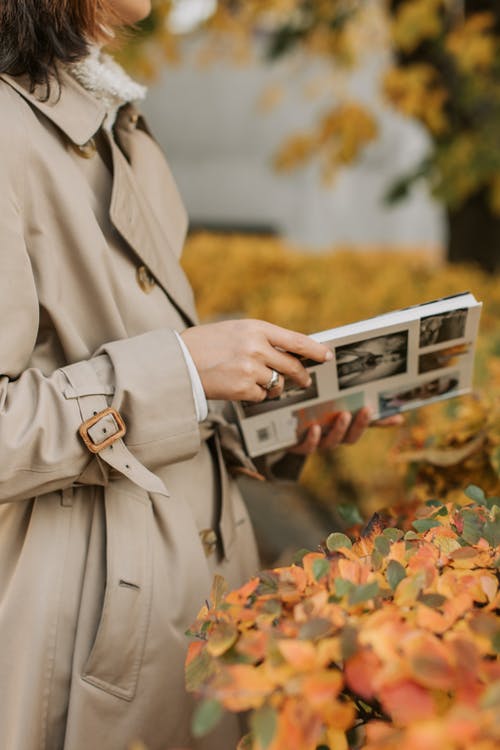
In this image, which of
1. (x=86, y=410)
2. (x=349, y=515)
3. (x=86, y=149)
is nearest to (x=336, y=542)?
(x=86, y=410)

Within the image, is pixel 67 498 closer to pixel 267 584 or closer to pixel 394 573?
pixel 267 584

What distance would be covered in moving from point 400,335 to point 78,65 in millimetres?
729

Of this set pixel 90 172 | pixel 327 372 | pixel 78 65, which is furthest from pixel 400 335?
pixel 78 65

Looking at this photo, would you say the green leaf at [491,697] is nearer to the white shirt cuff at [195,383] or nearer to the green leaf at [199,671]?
the green leaf at [199,671]

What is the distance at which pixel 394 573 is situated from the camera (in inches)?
38.6

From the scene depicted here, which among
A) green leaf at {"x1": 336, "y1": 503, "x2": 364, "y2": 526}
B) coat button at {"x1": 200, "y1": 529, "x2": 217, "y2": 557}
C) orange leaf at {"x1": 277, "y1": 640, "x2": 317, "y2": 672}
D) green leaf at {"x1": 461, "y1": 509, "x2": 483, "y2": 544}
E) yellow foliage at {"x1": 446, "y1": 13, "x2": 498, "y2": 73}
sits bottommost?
green leaf at {"x1": 336, "y1": 503, "x2": 364, "y2": 526}

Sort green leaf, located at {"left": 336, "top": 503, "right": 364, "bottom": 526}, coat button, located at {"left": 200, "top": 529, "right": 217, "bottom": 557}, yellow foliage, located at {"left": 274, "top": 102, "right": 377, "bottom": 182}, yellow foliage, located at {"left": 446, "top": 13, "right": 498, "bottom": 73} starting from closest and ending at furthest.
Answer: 1. coat button, located at {"left": 200, "top": 529, "right": 217, "bottom": 557}
2. green leaf, located at {"left": 336, "top": 503, "right": 364, "bottom": 526}
3. yellow foliage, located at {"left": 446, "top": 13, "right": 498, "bottom": 73}
4. yellow foliage, located at {"left": 274, "top": 102, "right": 377, "bottom": 182}

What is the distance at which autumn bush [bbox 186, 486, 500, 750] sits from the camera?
734mm

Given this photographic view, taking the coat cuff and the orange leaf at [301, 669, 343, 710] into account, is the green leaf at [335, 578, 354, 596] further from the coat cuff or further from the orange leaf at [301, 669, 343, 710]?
the coat cuff

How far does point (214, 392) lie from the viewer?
4.33 ft

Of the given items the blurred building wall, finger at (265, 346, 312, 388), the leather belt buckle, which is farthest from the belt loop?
the blurred building wall

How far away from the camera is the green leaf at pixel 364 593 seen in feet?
2.91

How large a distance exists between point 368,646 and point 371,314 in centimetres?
420

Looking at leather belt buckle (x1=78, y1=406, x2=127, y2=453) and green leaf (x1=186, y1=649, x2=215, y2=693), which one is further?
leather belt buckle (x1=78, y1=406, x2=127, y2=453)
